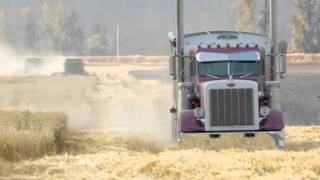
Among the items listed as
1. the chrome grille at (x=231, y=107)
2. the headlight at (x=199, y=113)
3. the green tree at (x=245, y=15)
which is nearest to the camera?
the chrome grille at (x=231, y=107)

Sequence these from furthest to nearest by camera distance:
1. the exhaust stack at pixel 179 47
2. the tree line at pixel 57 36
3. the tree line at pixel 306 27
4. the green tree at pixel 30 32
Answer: the green tree at pixel 30 32, the tree line at pixel 57 36, the tree line at pixel 306 27, the exhaust stack at pixel 179 47

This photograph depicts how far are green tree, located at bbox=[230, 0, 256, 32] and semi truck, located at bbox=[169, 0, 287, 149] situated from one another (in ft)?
270

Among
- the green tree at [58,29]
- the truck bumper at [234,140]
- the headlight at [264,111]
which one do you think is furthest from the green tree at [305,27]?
the truck bumper at [234,140]

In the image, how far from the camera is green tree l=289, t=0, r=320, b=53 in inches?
4569

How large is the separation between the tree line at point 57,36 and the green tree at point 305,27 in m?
45.7

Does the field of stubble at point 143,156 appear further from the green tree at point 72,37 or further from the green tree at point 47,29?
the green tree at point 72,37

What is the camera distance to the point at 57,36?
142m

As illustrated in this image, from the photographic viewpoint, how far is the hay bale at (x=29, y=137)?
16141 mm

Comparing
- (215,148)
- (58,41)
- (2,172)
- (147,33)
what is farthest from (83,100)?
(147,33)

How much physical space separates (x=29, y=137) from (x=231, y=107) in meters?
4.98

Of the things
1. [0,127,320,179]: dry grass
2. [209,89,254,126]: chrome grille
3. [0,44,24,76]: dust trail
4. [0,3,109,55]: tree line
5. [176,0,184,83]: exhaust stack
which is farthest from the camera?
[0,3,109,55]: tree line

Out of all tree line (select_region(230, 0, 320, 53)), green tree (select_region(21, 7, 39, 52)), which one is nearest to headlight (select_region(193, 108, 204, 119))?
tree line (select_region(230, 0, 320, 53))

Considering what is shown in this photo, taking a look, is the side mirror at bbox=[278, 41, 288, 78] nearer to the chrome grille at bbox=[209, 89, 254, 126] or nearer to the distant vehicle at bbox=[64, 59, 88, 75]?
the chrome grille at bbox=[209, 89, 254, 126]

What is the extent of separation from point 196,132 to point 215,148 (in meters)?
0.77
